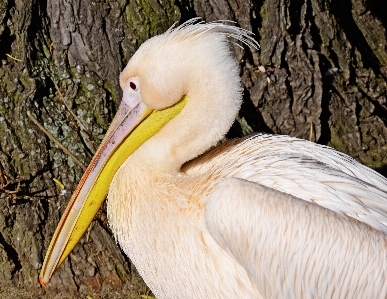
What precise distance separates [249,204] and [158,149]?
0.61 meters

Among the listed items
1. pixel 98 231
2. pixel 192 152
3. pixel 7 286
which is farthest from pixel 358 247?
pixel 7 286

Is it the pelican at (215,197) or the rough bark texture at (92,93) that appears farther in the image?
the rough bark texture at (92,93)

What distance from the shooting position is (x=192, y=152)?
2.99 meters

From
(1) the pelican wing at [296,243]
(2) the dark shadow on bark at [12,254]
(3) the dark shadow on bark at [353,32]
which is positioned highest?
(3) the dark shadow on bark at [353,32]

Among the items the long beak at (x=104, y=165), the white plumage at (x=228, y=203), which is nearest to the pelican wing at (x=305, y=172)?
the white plumage at (x=228, y=203)

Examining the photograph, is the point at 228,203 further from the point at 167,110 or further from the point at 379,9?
the point at 379,9

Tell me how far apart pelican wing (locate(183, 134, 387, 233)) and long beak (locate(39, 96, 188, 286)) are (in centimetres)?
27

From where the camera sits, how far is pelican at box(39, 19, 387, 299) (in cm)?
252

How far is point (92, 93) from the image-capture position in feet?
11.6

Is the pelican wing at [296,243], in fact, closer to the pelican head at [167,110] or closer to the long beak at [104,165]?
the pelican head at [167,110]

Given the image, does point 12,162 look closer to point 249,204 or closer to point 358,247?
point 249,204

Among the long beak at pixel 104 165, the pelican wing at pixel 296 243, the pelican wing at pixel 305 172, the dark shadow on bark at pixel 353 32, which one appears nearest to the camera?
the pelican wing at pixel 296 243

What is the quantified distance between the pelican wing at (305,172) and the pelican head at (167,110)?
150mm

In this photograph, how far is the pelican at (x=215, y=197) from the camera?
2521mm
